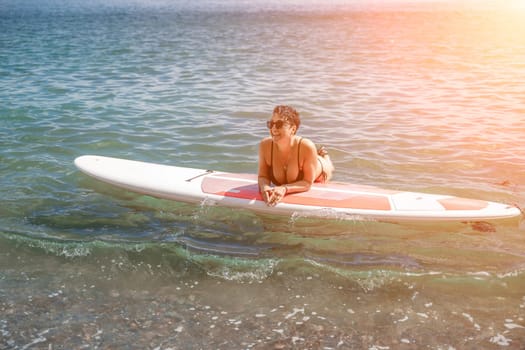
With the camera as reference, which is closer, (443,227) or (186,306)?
(186,306)

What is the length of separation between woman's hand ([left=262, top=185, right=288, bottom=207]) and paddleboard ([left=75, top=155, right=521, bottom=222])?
0.09m

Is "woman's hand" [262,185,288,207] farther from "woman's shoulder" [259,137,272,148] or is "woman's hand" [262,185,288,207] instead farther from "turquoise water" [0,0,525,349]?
"woman's shoulder" [259,137,272,148]

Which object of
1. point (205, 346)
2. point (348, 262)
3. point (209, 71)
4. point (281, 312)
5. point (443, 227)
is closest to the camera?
point (205, 346)

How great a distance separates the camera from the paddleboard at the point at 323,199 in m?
6.10

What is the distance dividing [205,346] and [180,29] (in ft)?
91.8

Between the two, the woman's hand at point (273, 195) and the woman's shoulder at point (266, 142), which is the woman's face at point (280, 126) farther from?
the woman's hand at point (273, 195)

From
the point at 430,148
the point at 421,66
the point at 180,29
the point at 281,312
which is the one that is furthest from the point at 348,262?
the point at 180,29

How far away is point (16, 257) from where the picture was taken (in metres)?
5.63

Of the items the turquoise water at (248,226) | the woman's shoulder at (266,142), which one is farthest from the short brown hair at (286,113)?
the turquoise water at (248,226)

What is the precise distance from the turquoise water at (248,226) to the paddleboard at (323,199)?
8.6 inches

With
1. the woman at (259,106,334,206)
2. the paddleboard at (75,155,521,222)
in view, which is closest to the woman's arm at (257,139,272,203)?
the woman at (259,106,334,206)

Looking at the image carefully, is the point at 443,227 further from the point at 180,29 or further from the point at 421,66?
the point at 180,29

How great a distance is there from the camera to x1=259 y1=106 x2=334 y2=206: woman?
5875mm

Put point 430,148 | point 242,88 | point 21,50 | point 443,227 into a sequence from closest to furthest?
point 443,227 < point 430,148 < point 242,88 < point 21,50
